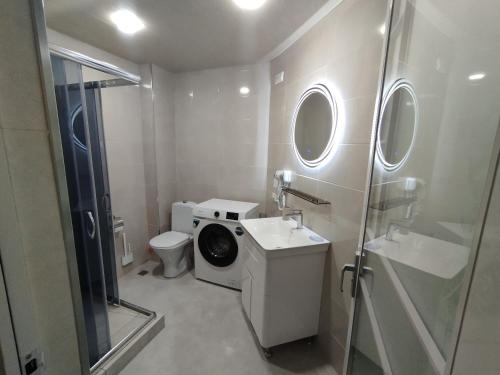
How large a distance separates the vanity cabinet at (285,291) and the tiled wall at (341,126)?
0.10 meters

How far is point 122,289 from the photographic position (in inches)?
93.1

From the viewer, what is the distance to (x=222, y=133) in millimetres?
2730

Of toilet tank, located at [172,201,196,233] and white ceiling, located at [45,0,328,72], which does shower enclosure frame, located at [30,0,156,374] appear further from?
toilet tank, located at [172,201,196,233]

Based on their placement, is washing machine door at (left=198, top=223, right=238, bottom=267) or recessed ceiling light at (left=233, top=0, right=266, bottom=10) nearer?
recessed ceiling light at (left=233, top=0, right=266, bottom=10)

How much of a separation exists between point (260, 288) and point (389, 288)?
3.02 ft

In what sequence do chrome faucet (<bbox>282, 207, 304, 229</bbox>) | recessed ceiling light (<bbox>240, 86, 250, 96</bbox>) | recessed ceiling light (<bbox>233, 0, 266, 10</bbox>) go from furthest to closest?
recessed ceiling light (<bbox>240, 86, 250, 96</bbox>), chrome faucet (<bbox>282, 207, 304, 229</bbox>), recessed ceiling light (<bbox>233, 0, 266, 10</bbox>)

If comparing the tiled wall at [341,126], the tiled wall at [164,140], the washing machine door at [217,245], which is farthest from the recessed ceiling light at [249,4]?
the washing machine door at [217,245]

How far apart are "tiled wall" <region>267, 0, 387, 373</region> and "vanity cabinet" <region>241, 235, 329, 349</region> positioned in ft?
0.32

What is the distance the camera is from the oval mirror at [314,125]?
5.18ft

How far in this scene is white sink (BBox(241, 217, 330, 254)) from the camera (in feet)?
4.98

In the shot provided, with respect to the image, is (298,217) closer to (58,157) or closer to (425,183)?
(425,183)

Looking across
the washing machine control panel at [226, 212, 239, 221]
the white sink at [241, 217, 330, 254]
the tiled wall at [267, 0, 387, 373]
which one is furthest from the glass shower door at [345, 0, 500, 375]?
the washing machine control panel at [226, 212, 239, 221]

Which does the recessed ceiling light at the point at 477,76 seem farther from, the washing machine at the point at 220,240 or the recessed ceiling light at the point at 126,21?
the recessed ceiling light at the point at 126,21

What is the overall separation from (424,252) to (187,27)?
211cm
